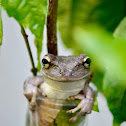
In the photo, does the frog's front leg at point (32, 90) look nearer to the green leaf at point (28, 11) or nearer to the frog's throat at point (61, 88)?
the frog's throat at point (61, 88)

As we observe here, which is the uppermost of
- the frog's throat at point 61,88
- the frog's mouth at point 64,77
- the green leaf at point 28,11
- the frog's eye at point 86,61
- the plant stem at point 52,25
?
the green leaf at point 28,11

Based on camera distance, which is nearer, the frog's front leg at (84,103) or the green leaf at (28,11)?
the green leaf at (28,11)

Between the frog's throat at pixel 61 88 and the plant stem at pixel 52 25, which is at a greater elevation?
the plant stem at pixel 52 25

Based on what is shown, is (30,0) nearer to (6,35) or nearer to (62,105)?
(62,105)

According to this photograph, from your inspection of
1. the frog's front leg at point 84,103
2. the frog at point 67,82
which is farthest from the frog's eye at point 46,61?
the frog's front leg at point 84,103

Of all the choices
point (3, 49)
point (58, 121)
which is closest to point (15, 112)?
point (3, 49)

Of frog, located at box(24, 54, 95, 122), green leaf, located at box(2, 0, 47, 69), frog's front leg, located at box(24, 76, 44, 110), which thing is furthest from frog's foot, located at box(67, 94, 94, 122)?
green leaf, located at box(2, 0, 47, 69)
